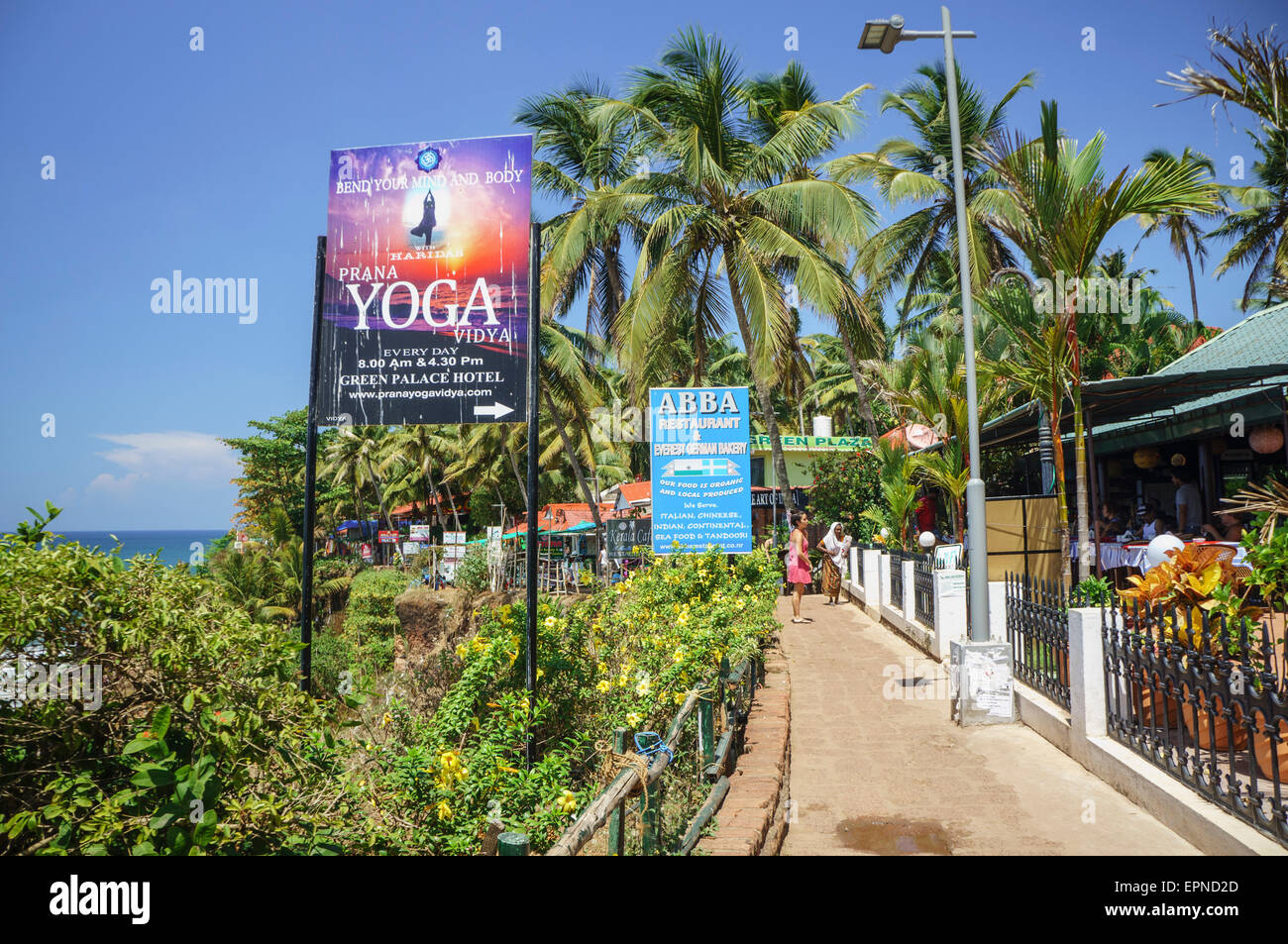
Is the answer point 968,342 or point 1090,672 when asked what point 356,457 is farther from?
point 1090,672

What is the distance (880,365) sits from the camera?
21.1 meters

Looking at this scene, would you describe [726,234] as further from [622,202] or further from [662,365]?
[662,365]

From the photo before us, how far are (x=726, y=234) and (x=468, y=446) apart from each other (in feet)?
85.3

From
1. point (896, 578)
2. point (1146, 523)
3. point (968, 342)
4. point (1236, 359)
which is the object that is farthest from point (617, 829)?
point (1146, 523)

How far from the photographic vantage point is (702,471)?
11664 mm

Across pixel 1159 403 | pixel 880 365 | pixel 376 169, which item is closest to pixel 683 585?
pixel 376 169

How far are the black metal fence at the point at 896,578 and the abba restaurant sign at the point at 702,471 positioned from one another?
3047 millimetres

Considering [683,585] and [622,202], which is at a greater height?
[622,202]

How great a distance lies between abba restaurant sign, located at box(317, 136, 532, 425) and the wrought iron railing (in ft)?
29.9

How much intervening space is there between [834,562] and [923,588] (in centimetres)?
633

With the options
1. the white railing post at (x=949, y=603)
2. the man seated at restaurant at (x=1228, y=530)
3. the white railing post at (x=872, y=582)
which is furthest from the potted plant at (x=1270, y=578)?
the white railing post at (x=872, y=582)

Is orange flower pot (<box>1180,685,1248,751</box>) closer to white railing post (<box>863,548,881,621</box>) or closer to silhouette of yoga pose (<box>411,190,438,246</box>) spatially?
silhouette of yoga pose (<box>411,190,438,246</box>)

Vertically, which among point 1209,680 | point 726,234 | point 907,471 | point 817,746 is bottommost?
point 817,746

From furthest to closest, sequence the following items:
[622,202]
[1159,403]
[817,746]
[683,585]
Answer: [622,202] → [1159,403] → [683,585] → [817,746]
